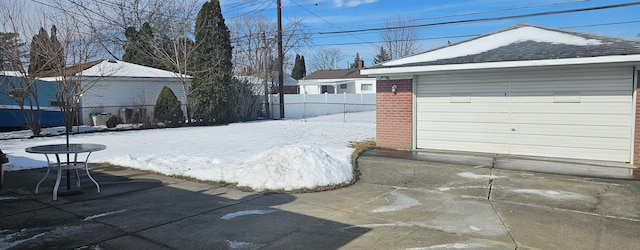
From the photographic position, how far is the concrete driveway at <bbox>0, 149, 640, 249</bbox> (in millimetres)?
4516

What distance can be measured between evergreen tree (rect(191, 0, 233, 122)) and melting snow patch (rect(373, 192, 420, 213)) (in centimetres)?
1787

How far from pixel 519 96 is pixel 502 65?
128cm

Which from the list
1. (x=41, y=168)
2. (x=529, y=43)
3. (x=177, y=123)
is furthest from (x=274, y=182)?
(x=177, y=123)

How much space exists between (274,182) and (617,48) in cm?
750

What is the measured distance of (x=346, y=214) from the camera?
18.4 feet

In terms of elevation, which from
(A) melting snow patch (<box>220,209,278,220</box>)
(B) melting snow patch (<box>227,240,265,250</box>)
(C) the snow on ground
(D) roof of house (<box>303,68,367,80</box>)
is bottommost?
(B) melting snow patch (<box>227,240,265,250</box>)

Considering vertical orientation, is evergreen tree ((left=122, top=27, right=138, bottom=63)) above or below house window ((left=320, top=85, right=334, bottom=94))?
above

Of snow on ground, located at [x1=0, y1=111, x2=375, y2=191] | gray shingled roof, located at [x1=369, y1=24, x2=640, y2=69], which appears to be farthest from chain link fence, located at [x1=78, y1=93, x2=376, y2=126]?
gray shingled roof, located at [x1=369, y1=24, x2=640, y2=69]

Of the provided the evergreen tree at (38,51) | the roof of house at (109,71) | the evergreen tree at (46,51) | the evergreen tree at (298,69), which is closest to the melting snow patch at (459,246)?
the evergreen tree at (46,51)

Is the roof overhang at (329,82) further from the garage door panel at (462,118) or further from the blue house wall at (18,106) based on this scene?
the garage door panel at (462,118)

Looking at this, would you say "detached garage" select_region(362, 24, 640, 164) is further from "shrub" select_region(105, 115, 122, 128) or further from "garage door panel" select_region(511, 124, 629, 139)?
"shrub" select_region(105, 115, 122, 128)

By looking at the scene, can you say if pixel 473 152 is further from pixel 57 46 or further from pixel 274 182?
pixel 57 46

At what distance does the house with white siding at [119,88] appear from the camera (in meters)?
20.8

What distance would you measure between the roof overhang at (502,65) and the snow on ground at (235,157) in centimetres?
236
